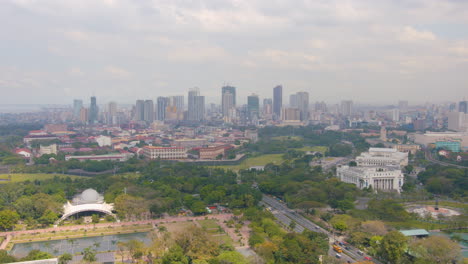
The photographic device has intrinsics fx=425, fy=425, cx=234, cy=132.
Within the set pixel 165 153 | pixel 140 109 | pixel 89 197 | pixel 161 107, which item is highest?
pixel 161 107

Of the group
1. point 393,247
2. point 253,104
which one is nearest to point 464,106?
point 253,104

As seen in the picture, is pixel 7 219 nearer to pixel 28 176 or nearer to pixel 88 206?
pixel 88 206

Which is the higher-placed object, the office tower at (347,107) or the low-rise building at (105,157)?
the office tower at (347,107)

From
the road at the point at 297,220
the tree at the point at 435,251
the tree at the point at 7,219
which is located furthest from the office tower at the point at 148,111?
the tree at the point at 435,251

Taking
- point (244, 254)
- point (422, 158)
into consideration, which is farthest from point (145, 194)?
point (422, 158)

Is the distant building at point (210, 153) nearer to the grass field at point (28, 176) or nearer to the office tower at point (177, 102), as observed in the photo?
the grass field at point (28, 176)
